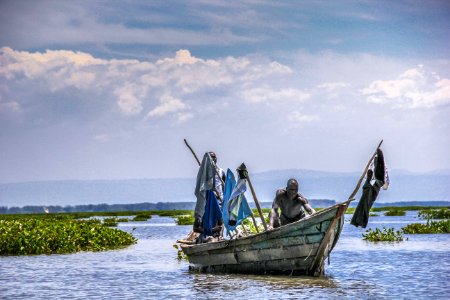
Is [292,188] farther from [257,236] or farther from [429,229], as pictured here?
[429,229]

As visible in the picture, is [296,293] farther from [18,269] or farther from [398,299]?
[18,269]

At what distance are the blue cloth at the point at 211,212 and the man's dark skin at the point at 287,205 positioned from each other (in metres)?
1.93

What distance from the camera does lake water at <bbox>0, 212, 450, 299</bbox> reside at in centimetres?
1661

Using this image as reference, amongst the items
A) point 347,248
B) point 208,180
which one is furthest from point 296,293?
point 347,248

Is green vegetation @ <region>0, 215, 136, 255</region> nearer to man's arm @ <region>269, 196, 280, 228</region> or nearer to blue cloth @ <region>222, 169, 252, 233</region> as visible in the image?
blue cloth @ <region>222, 169, 252, 233</region>

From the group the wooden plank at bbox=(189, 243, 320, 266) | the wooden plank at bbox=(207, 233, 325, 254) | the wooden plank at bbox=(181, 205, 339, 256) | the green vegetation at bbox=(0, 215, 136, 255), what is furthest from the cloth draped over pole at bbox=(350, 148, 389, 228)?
the green vegetation at bbox=(0, 215, 136, 255)

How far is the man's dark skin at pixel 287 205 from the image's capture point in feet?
59.5

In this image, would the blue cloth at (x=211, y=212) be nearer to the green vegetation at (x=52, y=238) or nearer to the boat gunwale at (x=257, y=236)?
the boat gunwale at (x=257, y=236)

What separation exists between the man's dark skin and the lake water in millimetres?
1418

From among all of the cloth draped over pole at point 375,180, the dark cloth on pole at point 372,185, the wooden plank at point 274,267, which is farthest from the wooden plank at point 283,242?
the cloth draped over pole at point 375,180

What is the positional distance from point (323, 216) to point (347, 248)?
1334 centimetres

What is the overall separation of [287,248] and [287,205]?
118 centimetres

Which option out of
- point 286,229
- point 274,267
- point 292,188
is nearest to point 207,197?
point 292,188

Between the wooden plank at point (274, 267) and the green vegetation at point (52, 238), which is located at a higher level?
the green vegetation at point (52, 238)
